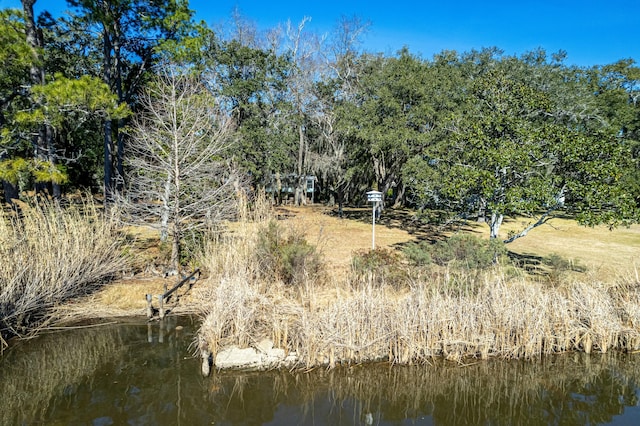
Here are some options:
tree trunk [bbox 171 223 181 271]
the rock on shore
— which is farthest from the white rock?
tree trunk [bbox 171 223 181 271]

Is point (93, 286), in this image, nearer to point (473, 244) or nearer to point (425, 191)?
point (473, 244)

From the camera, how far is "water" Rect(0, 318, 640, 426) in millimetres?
5074

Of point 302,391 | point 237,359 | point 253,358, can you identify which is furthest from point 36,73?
point 302,391

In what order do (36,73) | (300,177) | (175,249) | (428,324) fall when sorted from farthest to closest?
(300,177), (36,73), (175,249), (428,324)

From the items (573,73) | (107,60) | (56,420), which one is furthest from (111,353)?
(573,73)

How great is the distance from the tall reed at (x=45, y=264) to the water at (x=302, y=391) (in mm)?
748

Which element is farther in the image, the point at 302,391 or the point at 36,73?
the point at 36,73

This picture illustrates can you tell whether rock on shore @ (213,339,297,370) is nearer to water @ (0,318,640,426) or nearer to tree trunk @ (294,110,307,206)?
water @ (0,318,640,426)

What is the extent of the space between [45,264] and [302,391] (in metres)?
5.67

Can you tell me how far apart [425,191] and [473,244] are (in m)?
3.83

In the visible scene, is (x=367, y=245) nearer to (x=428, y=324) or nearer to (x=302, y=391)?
(x=428, y=324)

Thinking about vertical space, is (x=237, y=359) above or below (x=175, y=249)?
below

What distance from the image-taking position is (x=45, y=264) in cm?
760

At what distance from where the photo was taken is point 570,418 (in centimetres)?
519
